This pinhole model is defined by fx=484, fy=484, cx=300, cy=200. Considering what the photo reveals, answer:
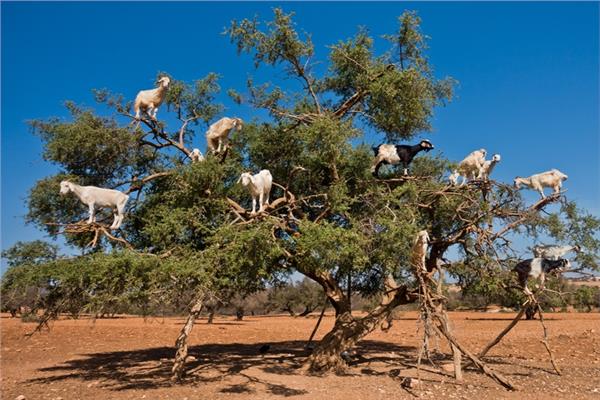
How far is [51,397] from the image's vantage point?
33.4 ft

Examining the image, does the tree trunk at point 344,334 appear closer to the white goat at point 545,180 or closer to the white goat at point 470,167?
the white goat at point 470,167

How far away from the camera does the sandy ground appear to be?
1021cm

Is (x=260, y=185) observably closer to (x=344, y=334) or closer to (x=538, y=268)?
(x=344, y=334)

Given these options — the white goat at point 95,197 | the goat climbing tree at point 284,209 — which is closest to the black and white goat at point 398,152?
the goat climbing tree at point 284,209

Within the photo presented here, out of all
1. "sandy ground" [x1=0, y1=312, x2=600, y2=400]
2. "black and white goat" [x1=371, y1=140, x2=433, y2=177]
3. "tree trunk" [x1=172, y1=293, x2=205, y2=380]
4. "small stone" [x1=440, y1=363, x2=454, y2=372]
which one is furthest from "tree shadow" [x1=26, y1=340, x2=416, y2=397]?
"black and white goat" [x1=371, y1=140, x2=433, y2=177]

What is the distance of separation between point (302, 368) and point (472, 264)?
517cm

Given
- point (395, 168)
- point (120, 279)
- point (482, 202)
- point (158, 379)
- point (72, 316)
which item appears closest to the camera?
point (120, 279)

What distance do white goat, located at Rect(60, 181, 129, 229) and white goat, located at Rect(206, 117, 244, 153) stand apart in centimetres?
247

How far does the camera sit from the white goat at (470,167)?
11.1 meters

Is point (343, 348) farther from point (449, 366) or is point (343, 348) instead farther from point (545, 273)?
point (545, 273)

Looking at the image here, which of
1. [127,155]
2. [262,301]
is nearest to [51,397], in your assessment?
[127,155]

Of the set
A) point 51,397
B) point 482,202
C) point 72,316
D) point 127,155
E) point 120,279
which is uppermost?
point 127,155

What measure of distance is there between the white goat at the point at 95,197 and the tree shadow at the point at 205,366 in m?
4.06

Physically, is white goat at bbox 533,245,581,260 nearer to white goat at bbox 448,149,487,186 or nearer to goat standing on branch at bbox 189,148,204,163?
white goat at bbox 448,149,487,186
